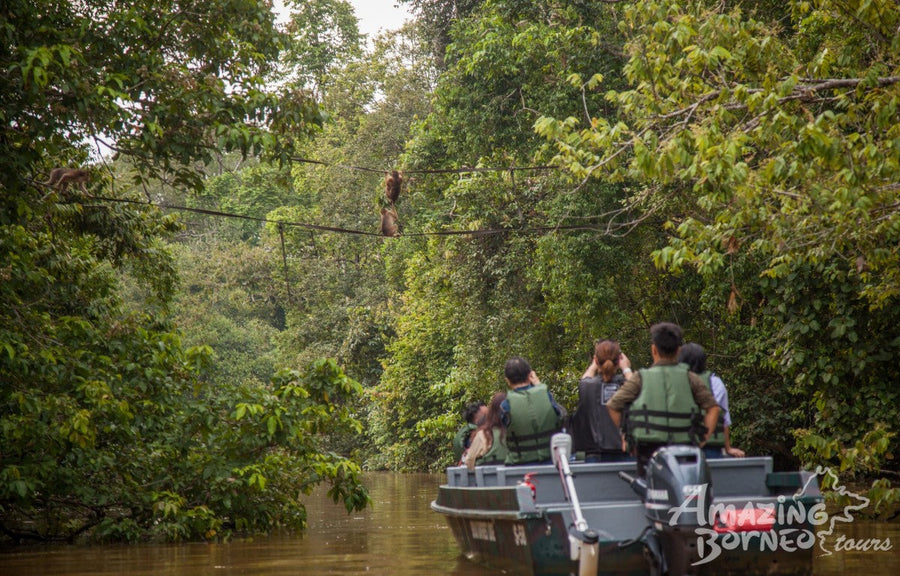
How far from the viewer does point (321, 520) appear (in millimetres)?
17219

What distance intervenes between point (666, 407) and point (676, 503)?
767 millimetres

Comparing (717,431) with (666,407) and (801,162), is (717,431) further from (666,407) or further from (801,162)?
(801,162)

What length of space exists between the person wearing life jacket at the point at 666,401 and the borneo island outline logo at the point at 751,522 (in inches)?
22.2

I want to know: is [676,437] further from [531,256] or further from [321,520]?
[531,256]

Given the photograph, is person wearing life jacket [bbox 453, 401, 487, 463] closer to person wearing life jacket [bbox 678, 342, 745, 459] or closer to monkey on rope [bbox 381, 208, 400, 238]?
person wearing life jacket [bbox 678, 342, 745, 459]

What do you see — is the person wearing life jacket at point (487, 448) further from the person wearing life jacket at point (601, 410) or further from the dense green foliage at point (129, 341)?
the dense green foliage at point (129, 341)

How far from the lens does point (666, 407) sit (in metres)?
8.05

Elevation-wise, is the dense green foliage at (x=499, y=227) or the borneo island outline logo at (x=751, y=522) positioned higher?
the dense green foliage at (x=499, y=227)

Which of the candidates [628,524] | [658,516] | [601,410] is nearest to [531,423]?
[601,410]

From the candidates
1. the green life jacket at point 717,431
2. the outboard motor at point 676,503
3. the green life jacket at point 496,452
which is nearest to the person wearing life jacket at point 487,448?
the green life jacket at point 496,452

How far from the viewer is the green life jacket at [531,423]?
9.58 m

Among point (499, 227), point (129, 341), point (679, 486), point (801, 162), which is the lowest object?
point (679, 486)

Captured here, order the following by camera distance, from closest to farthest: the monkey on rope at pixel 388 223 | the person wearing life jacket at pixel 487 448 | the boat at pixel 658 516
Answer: the boat at pixel 658 516, the person wearing life jacket at pixel 487 448, the monkey on rope at pixel 388 223

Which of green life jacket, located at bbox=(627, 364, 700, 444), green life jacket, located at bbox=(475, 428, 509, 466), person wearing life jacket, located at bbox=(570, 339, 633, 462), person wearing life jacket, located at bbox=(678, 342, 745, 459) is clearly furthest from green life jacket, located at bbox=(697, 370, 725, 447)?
green life jacket, located at bbox=(475, 428, 509, 466)
